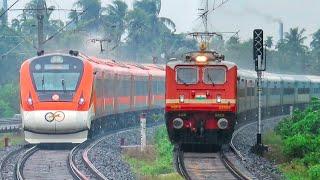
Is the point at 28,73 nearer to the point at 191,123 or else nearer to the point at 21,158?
the point at 21,158

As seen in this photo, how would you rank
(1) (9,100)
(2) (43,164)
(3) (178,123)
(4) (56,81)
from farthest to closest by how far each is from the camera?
(1) (9,100)
(4) (56,81)
(3) (178,123)
(2) (43,164)

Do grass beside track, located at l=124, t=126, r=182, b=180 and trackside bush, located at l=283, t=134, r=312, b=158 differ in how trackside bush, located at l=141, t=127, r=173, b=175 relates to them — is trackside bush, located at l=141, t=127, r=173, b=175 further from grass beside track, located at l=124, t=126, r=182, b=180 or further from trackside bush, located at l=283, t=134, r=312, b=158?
trackside bush, located at l=283, t=134, r=312, b=158

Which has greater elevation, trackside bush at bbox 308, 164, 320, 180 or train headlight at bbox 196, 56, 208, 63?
train headlight at bbox 196, 56, 208, 63

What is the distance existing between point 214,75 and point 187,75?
86 centimetres

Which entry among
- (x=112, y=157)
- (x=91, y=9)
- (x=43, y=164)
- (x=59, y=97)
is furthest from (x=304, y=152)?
(x=91, y=9)

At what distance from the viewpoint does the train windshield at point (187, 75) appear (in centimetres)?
2236

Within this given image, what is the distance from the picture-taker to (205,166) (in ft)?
64.2

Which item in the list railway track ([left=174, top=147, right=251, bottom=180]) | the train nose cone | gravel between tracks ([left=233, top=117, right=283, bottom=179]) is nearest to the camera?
railway track ([left=174, top=147, right=251, bottom=180])

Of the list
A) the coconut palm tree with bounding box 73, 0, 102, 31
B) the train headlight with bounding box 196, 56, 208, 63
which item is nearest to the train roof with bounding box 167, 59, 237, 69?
the train headlight with bounding box 196, 56, 208, 63

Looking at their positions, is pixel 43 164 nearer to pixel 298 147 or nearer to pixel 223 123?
pixel 223 123

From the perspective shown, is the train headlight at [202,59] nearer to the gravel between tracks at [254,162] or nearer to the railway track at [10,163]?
the gravel between tracks at [254,162]

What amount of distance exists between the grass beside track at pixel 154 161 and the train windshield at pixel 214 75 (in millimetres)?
2528

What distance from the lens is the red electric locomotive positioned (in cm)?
2206

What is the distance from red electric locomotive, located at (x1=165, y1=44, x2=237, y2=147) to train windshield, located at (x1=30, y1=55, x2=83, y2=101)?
3582 mm
